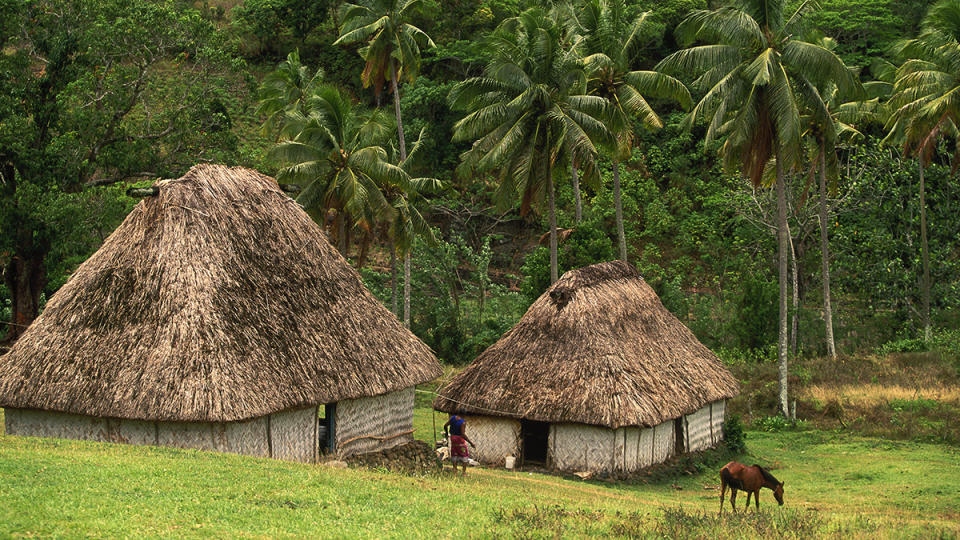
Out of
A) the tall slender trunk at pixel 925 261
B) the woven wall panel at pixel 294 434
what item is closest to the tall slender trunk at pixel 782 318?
the tall slender trunk at pixel 925 261

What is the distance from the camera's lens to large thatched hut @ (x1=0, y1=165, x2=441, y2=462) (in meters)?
17.4

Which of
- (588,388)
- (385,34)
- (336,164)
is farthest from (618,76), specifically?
(588,388)

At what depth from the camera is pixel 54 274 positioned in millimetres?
31578

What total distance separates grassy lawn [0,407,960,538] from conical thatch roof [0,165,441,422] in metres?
1.07

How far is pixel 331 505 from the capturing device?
1376cm

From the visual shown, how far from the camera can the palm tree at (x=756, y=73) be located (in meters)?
27.0

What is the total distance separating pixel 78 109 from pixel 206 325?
15.4 metres

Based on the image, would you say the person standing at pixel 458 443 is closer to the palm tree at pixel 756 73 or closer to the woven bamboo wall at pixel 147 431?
the woven bamboo wall at pixel 147 431

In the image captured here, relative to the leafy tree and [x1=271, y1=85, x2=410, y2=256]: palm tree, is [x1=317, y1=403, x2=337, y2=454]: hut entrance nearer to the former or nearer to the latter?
[x1=271, y1=85, x2=410, y2=256]: palm tree

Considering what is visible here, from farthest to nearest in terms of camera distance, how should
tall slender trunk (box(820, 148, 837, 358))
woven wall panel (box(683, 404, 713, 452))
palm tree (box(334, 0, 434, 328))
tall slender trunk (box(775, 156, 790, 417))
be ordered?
tall slender trunk (box(820, 148, 837, 358))
palm tree (box(334, 0, 434, 328))
tall slender trunk (box(775, 156, 790, 417))
woven wall panel (box(683, 404, 713, 452))

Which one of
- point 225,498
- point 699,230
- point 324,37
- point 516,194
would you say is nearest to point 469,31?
point 324,37

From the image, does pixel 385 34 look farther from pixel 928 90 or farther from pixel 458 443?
pixel 458 443

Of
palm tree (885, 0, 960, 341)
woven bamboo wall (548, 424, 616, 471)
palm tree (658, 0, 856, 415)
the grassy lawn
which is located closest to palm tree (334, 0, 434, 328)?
palm tree (658, 0, 856, 415)

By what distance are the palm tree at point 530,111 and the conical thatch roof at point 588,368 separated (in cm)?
499
